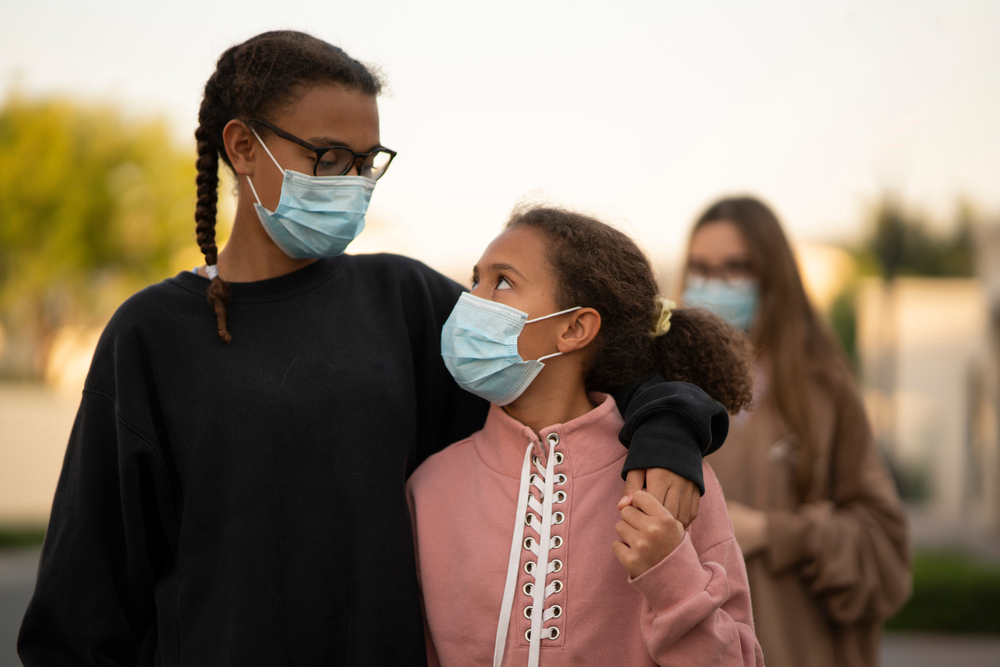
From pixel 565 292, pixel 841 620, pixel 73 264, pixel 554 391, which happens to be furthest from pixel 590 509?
pixel 73 264

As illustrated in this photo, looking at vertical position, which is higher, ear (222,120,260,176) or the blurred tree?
ear (222,120,260,176)

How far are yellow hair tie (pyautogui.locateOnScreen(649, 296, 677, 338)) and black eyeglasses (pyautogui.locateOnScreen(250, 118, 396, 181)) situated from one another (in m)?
0.88

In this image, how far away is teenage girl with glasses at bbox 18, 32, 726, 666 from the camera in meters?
2.04

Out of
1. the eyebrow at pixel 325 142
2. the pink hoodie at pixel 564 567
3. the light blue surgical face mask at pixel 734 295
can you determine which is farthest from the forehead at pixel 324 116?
the light blue surgical face mask at pixel 734 295

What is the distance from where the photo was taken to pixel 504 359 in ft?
7.25

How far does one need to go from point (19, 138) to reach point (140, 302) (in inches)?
820

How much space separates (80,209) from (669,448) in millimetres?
21545

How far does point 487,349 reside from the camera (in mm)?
2197

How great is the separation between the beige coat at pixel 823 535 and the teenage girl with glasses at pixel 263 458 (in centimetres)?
125

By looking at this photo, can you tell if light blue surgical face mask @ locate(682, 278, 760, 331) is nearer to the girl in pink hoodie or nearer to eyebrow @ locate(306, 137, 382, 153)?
the girl in pink hoodie

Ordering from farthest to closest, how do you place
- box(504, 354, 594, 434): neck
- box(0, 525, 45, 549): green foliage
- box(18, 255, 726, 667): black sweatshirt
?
box(0, 525, 45, 549): green foliage < box(504, 354, 594, 434): neck < box(18, 255, 726, 667): black sweatshirt

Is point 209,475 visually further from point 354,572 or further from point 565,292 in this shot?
point 565,292

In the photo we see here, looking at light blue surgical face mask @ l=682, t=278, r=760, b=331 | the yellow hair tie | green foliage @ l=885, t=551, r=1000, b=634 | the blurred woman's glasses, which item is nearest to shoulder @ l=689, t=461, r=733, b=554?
the yellow hair tie

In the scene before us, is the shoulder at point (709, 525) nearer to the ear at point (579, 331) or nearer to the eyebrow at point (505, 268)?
the ear at point (579, 331)
